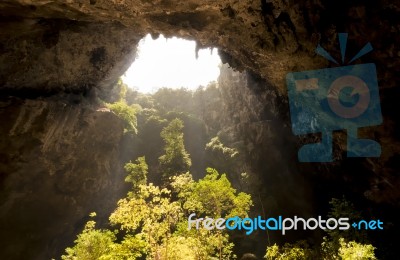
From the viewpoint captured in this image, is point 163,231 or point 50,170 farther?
point 50,170

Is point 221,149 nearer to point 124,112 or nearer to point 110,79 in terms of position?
Answer: point 124,112

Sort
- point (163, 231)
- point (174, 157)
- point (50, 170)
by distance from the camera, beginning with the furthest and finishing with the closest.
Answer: point (174, 157), point (50, 170), point (163, 231)

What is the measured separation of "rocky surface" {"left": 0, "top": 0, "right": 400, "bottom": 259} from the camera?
41.2 feet

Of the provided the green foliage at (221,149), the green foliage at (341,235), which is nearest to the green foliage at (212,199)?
the green foliage at (341,235)

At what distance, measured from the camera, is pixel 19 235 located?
69.9 ft

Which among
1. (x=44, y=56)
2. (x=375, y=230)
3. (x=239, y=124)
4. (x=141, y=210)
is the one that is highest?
(x=44, y=56)

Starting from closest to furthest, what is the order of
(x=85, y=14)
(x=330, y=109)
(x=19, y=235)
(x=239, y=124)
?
(x=85, y=14) → (x=330, y=109) → (x=19, y=235) → (x=239, y=124)

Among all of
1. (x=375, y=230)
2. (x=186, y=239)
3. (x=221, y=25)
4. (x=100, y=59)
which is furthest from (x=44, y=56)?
(x=375, y=230)

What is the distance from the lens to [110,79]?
2936 centimetres

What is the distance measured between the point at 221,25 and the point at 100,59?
13655mm

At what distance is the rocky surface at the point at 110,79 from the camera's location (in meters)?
12.6

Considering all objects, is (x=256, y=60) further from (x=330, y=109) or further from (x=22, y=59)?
(x=22, y=59)

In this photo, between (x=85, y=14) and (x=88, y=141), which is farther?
(x=88, y=141)

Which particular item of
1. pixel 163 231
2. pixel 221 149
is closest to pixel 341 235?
pixel 163 231
